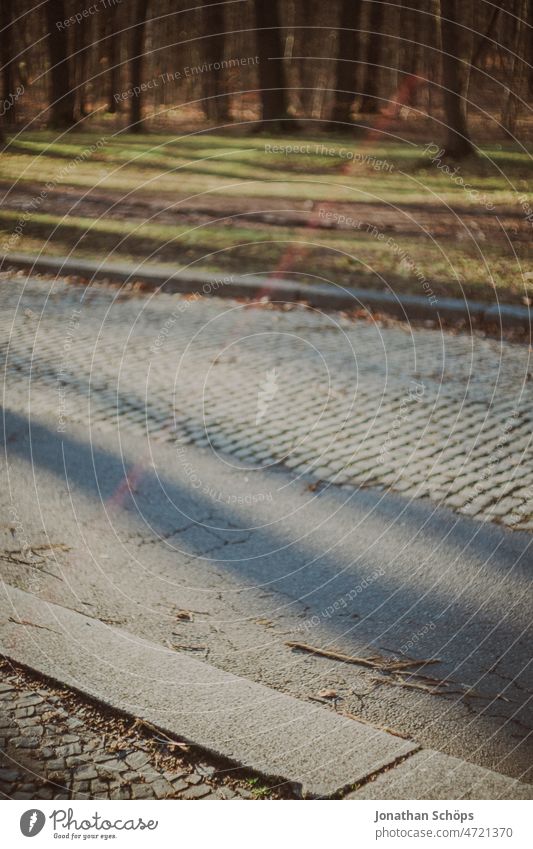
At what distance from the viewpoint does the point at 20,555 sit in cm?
384

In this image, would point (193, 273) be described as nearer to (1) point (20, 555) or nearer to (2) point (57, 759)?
(1) point (20, 555)

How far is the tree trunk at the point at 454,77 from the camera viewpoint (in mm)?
9242

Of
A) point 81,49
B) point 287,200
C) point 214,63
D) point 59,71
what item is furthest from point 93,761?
point 287,200

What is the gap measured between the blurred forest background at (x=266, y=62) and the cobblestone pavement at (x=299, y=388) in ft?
6.05

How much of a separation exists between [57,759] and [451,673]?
1.40 meters

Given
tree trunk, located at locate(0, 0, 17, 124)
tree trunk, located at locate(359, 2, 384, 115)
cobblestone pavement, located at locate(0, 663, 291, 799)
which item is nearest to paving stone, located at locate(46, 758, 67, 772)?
cobblestone pavement, located at locate(0, 663, 291, 799)

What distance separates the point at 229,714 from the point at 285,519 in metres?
1.55

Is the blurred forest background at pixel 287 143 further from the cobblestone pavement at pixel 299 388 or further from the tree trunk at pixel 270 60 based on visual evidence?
the cobblestone pavement at pixel 299 388

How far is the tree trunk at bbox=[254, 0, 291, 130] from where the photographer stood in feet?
27.6

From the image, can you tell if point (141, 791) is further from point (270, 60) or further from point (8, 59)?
point (270, 60)

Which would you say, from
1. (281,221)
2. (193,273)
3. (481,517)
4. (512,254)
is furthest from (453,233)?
(481,517)

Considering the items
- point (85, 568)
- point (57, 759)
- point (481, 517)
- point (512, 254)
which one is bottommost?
point (57, 759)

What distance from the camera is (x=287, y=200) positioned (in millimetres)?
11234

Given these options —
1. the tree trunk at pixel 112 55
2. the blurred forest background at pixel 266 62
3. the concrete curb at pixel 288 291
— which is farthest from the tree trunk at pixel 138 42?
the concrete curb at pixel 288 291
